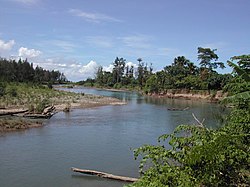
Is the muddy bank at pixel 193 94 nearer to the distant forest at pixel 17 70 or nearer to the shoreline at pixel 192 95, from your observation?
the shoreline at pixel 192 95

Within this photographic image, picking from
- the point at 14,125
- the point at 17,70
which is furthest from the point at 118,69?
the point at 14,125

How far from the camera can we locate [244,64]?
10.2m

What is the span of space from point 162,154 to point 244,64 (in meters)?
5.26

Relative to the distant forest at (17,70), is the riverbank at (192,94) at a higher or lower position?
lower

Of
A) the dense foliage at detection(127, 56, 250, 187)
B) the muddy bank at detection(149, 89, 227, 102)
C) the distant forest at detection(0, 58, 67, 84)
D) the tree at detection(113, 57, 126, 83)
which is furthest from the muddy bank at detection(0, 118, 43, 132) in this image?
the tree at detection(113, 57, 126, 83)

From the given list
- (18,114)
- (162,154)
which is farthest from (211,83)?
(162,154)

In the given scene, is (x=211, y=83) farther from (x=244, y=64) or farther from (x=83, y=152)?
(x=244, y=64)

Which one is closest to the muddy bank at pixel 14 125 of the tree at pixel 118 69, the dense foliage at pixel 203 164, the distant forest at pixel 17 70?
the dense foliage at pixel 203 164

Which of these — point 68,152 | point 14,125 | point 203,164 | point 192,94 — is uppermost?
point 192,94

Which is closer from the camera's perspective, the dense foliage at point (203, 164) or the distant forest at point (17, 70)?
the dense foliage at point (203, 164)

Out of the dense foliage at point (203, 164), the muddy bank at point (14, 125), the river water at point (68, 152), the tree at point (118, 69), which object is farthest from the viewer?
the tree at point (118, 69)

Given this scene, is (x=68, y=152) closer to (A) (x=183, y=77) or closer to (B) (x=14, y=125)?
(B) (x=14, y=125)

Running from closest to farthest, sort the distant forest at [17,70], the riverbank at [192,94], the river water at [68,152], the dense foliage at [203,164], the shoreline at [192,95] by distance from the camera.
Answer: the dense foliage at [203,164], the river water at [68,152], the shoreline at [192,95], the riverbank at [192,94], the distant forest at [17,70]

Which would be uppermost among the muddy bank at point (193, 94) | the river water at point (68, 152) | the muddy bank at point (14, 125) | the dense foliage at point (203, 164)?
the muddy bank at point (193, 94)
